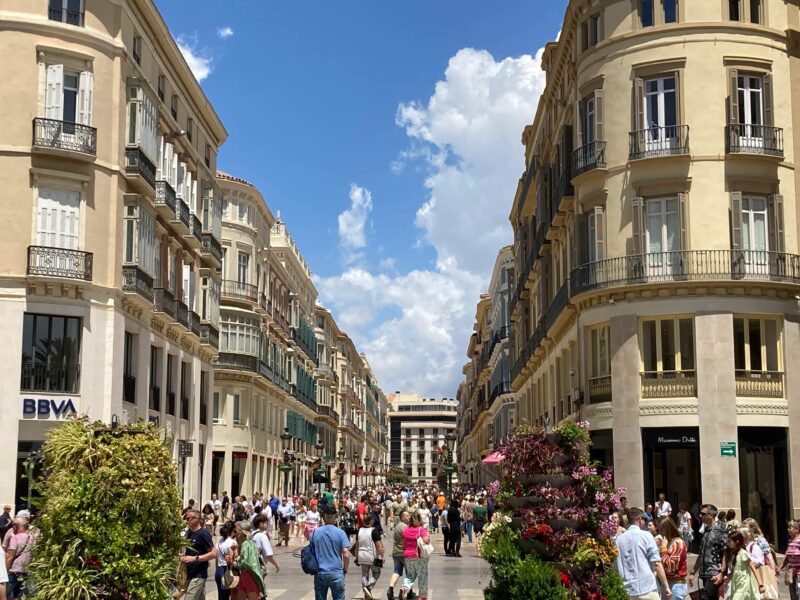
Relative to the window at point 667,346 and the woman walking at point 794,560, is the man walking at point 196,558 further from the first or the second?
the window at point 667,346

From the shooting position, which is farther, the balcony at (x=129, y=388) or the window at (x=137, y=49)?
Answer: the window at (x=137, y=49)

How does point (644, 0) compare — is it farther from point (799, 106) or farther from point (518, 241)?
point (518, 241)

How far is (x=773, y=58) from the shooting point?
109ft

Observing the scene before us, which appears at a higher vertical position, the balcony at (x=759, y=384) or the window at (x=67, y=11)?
the window at (x=67, y=11)

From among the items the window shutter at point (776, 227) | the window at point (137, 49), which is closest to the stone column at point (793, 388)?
the window shutter at point (776, 227)

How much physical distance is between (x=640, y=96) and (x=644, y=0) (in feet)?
10.1

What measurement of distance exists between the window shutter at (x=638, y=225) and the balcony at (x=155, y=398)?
17.1m

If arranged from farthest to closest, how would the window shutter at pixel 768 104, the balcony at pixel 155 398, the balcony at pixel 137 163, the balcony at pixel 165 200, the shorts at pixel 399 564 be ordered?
the balcony at pixel 155 398, the balcony at pixel 165 200, the balcony at pixel 137 163, the window shutter at pixel 768 104, the shorts at pixel 399 564

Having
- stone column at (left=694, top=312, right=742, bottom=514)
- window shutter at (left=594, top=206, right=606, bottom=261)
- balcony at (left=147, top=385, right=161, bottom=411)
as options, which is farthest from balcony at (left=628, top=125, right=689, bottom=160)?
balcony at (left=147, top=385, right=161, bottom=411)

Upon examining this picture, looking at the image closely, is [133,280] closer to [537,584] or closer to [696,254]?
[696,254]

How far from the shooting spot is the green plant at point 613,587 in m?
13.3

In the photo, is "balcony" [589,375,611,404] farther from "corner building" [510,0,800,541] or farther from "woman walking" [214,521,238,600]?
"woman walking" [214,521,238,600]

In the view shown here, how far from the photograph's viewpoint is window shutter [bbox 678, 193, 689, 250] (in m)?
32.0

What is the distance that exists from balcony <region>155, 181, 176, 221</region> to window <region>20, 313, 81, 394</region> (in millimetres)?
6995
